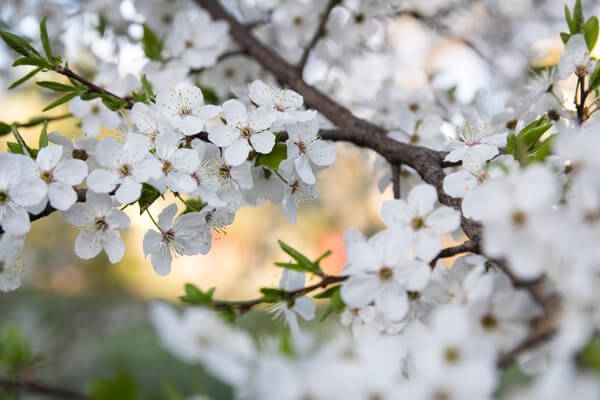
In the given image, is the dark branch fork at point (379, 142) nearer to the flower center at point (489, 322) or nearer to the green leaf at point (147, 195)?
the flower center at point (489, 322)

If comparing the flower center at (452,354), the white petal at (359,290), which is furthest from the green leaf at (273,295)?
the flower center at (452,354)

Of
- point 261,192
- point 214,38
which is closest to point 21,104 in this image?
point 214,38

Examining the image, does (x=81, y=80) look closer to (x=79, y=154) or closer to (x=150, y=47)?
(x=79, y=154)

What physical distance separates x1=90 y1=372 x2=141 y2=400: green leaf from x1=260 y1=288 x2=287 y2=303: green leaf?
0.28 meters

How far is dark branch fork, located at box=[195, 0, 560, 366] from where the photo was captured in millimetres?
571

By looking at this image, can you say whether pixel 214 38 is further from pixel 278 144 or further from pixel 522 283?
pixel 522 283

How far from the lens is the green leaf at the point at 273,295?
815 millimetres

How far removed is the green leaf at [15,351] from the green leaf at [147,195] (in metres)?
0.28

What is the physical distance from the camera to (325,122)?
1.30 metres

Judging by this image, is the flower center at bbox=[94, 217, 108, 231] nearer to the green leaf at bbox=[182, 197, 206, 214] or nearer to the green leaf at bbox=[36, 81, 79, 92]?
the green leaf at bbox=[182, 197, 206, 214]

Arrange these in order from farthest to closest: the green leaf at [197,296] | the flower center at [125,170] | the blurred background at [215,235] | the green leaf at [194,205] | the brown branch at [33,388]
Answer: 1. the blurred background at [215,235]
2. the green leaf at [194,205]
3. the flower center at [125,170]
4. the green leaf at [197,296]
5. the brown branch at [33,388]

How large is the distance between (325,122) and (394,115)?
23cm

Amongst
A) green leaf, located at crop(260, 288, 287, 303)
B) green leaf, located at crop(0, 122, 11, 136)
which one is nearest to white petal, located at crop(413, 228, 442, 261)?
green leaf, located at crop(260, 288, 287, 303)

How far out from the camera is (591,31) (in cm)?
100
